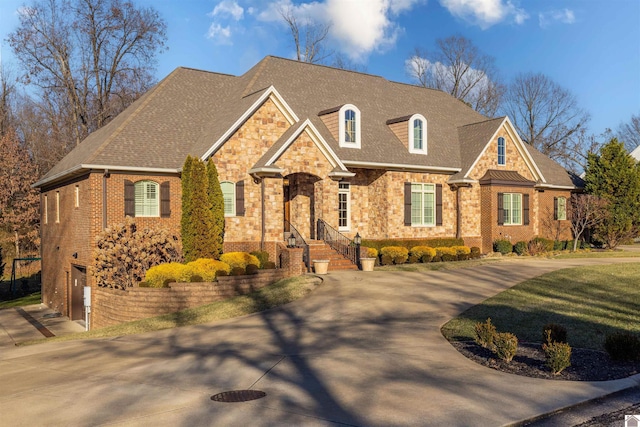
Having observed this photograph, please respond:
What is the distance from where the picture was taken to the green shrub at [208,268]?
19.1 meters

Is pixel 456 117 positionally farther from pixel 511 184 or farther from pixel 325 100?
pixel 325 100

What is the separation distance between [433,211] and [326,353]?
63.2ft

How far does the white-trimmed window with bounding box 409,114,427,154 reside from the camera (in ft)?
94.8

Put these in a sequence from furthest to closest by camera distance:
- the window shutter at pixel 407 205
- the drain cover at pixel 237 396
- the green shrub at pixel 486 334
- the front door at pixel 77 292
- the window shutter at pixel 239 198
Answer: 1. the window shutter at pixel 407 205
2. the front door at pixel 77 292
3. the window shutter at pixel 239 198
4. the green shrub at pixel 486 334
5. the drain cover at pixel 237 396

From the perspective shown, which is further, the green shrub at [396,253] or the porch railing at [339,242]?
the green shrub at [396,253]

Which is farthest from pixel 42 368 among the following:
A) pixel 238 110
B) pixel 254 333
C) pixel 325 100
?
pixel 325 100

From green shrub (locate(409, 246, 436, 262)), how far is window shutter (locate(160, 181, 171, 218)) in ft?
35.7

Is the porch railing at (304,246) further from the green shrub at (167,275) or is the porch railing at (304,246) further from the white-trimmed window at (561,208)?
the white-trimmed window at (561,208)

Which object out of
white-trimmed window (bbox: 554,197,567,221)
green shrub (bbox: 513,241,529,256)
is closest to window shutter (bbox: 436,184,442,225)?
green shrub (bbox: 513,241,529,256)

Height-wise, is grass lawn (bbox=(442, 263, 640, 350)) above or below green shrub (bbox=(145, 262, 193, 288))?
below

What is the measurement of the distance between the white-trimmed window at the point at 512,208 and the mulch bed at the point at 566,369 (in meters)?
20.5

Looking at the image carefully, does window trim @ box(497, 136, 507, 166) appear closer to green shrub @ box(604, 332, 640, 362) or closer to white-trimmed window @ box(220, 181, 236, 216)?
white-trimmed window @ box(220, 181, 236, 216)

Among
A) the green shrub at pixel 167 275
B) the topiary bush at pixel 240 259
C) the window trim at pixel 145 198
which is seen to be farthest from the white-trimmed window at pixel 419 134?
the green shrub at pixel 167 275

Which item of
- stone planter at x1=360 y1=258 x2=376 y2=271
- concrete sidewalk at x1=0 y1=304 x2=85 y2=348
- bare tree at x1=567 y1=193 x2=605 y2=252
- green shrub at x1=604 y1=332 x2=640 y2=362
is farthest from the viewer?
bare tree at x1=567 y1=193 x2=605 y2=252
